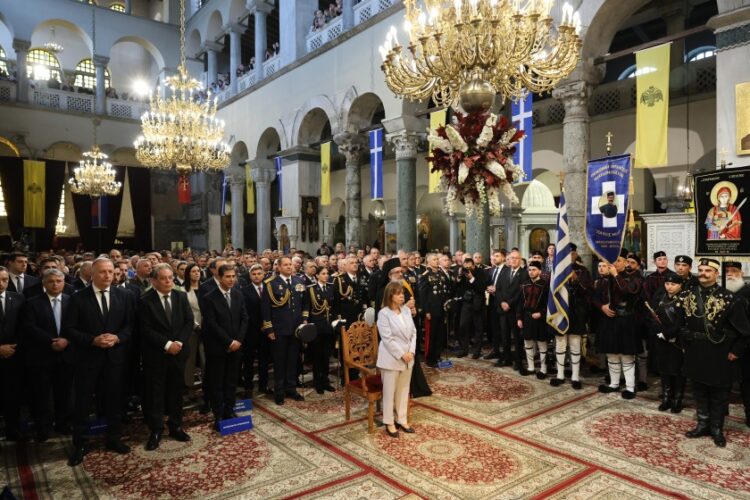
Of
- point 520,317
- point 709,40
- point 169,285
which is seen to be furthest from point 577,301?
point 709,40

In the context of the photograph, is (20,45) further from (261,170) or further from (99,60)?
(261,170)

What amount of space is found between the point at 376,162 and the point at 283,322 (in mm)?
7707

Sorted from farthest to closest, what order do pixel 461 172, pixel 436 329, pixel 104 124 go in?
pixel 104 124 → pixel 436 329 → pixel 461 172

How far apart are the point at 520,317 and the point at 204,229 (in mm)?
19286

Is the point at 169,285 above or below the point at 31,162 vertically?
below

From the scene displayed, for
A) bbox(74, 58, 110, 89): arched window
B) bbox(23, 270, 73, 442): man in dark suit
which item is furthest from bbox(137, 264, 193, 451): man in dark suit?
bbox(74, 58, 110, 89): arched window

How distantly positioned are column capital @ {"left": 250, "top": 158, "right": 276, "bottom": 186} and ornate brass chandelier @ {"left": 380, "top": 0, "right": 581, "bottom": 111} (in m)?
14.1

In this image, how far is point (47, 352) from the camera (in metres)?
4.84

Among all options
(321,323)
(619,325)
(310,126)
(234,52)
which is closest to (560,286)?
(619,325)

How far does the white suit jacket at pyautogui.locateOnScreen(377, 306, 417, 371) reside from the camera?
4.76m

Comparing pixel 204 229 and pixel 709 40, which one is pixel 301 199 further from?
pixel 709 40

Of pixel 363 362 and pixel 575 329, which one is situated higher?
pixel 575 329

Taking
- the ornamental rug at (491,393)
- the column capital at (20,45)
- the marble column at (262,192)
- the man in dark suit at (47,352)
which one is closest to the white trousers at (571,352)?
the ornamental rug at (491,393)

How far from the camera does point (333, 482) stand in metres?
3.98
